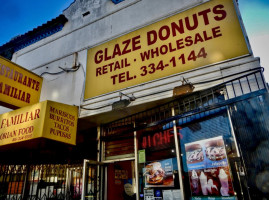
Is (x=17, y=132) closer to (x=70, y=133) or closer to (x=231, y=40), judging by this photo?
(x=70, y=133)

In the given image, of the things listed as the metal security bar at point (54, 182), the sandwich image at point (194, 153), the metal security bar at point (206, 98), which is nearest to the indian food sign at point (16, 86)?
the metal security bar at point (54, 182)

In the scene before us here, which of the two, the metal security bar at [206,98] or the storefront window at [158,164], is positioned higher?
the metal security bar at [206,98]

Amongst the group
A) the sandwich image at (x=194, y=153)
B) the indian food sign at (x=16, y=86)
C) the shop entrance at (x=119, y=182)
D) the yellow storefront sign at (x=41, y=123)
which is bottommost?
the shop entrance at (x=119, y=182)

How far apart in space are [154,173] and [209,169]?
5.14 feet

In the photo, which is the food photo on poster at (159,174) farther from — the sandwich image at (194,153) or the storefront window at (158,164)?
the sandwich image at (194,153)

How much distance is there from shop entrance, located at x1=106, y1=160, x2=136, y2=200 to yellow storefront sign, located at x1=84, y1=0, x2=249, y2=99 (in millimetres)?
2813

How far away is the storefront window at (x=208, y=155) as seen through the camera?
14.3 feet

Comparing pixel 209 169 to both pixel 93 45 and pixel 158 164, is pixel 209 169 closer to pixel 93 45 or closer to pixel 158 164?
pixel 158 164

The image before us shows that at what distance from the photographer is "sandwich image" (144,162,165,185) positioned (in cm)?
540

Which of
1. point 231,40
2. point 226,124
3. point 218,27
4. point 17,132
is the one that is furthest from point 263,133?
point 17,132

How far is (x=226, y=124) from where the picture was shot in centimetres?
466

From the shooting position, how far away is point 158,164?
555cm

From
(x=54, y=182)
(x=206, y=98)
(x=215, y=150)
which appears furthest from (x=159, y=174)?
(x=54, y=182)

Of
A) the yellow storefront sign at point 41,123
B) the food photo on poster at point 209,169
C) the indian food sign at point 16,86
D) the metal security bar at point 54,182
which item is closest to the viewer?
the food photo on poster at point 209,169
